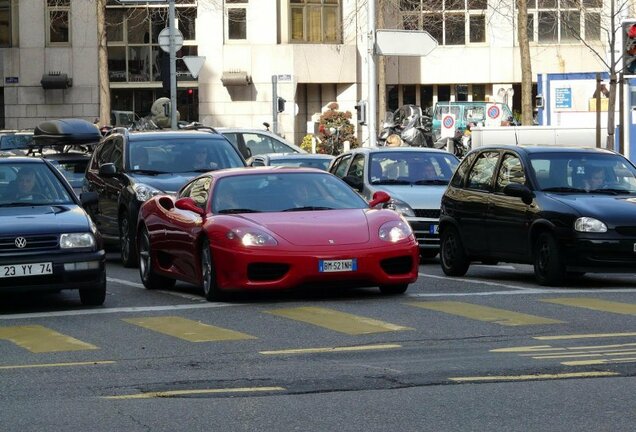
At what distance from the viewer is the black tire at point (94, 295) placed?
1530 centimetres

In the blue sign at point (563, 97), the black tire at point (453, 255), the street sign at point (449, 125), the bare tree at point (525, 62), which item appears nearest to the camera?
the black tire at point (453, 255)

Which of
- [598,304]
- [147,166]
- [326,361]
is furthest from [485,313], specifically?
[147,166]

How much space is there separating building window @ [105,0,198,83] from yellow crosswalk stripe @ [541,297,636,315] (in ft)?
164

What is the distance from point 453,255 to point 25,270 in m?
6.18

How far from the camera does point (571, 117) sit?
46.7 meters

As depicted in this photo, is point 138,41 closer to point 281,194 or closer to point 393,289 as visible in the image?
point 281,194

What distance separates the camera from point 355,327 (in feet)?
42.9

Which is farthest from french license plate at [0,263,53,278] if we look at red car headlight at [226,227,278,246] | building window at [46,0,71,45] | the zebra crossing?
building window at [46,0,71,45]

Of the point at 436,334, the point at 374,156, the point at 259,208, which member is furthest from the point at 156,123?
the point at 436,334

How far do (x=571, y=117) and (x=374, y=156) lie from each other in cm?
2387

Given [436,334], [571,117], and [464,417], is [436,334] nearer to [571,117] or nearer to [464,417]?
[464,417]

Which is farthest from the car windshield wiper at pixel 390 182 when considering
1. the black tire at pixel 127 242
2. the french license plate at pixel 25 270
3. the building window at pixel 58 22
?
the building window at pixel 58 22

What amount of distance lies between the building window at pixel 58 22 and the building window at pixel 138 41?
64.4 inches

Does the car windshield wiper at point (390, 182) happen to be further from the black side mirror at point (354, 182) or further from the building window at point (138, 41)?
→ the building window at point (138, 41)
